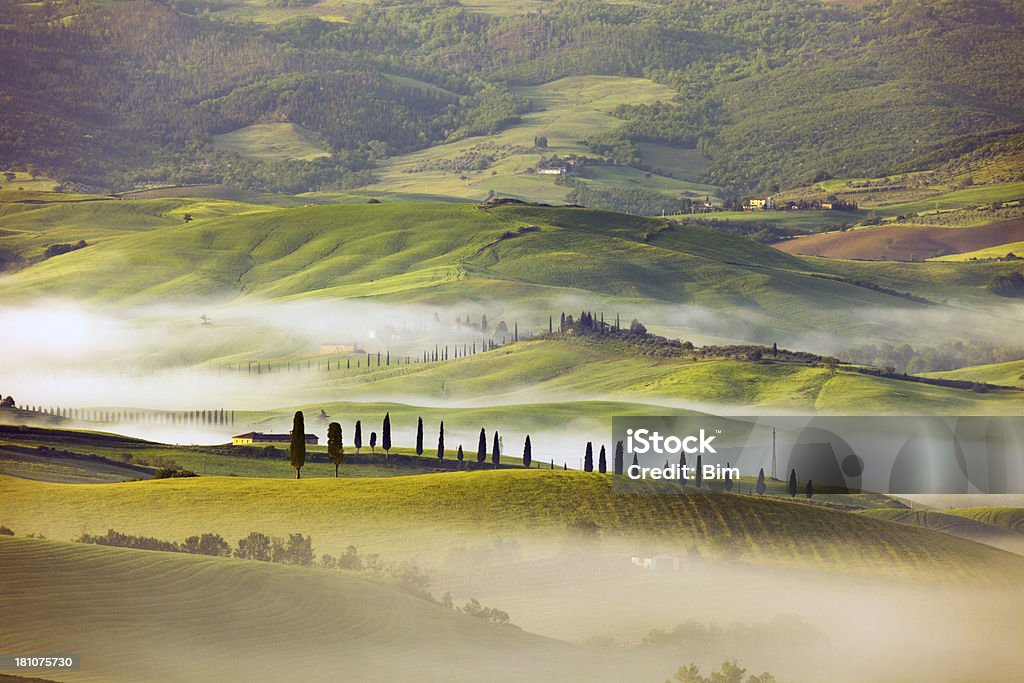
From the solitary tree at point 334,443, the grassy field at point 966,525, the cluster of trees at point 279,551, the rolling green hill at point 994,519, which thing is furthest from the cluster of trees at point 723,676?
the rolling green hill at point 994,519

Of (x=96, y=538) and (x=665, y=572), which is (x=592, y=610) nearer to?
(x=665, y=572)

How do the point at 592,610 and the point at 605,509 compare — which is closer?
the point at 592,610

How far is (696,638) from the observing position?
113m

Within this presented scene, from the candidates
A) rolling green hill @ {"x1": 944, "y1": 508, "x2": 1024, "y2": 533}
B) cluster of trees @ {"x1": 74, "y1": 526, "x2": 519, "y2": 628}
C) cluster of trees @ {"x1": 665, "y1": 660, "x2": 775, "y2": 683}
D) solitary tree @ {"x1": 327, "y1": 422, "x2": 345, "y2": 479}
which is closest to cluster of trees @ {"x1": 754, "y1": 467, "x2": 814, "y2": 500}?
rolling green hill @ {"x1": 944, "y1": 508, "x2": 1024, "y2": 533}

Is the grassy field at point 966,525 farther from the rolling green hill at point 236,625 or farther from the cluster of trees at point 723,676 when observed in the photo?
the rolling green hill at point 236,625

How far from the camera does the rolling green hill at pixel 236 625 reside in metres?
96.1

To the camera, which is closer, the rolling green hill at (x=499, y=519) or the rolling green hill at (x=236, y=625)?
the rolling green hill at (x=236, y=625)

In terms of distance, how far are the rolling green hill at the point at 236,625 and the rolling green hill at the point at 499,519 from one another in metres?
18.3

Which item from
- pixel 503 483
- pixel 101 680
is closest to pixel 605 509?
pixel 503 483

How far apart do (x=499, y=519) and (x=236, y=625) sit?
3933 centimetres

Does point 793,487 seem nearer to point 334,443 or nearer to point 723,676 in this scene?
point 334,443

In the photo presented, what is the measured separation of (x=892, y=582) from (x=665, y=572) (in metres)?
18.5

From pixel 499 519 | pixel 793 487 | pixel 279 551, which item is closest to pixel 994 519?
pixel 793 487

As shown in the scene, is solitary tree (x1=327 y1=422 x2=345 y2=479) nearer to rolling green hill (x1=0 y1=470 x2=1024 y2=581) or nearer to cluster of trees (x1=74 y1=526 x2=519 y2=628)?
rolling green hill (x1=0 y1=470 x2=1024 y2=581)
